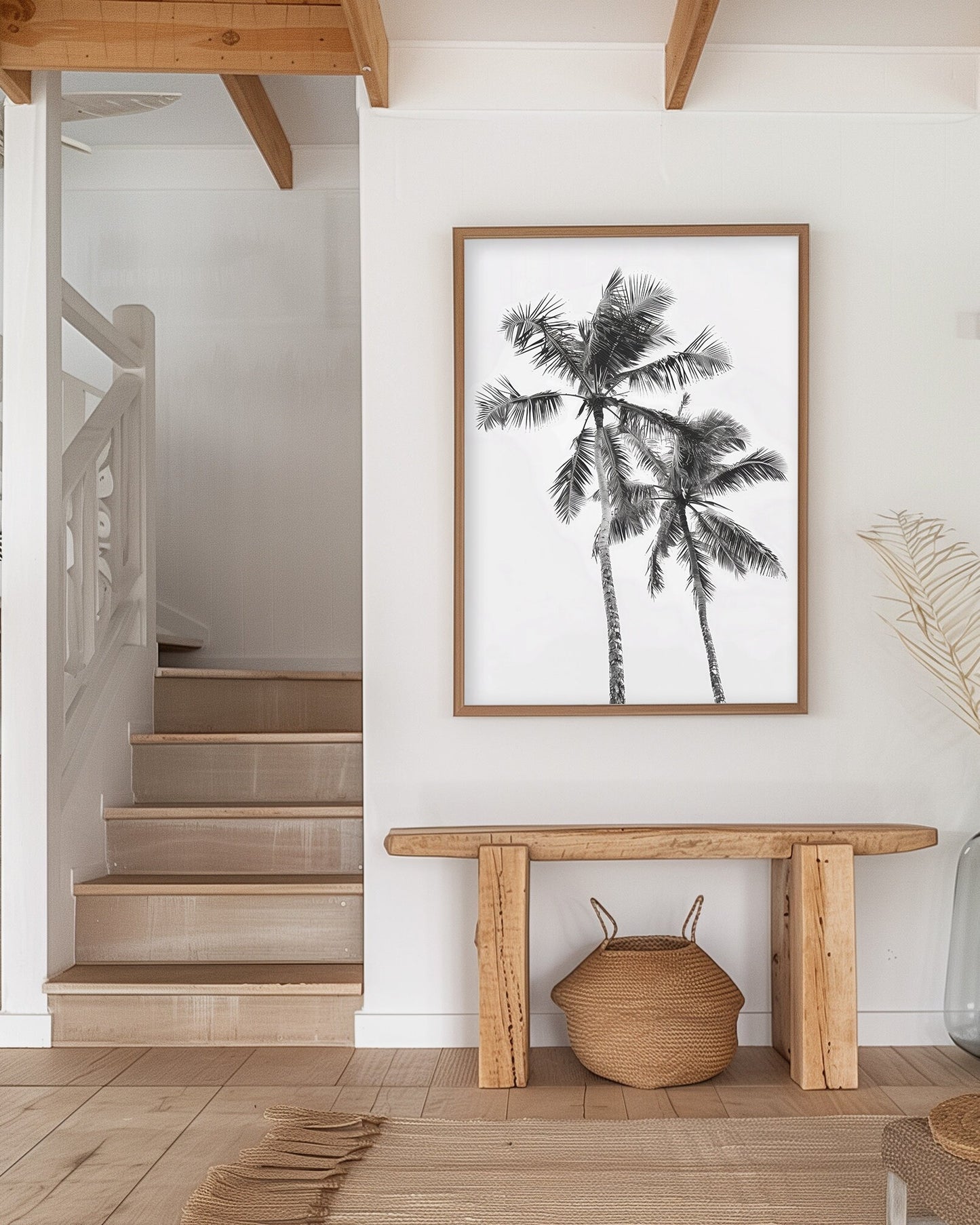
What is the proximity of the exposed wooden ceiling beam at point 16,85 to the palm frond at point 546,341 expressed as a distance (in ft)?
4.65

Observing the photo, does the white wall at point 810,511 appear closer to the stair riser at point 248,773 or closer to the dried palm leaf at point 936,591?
the dried palm leaf at point 936,591

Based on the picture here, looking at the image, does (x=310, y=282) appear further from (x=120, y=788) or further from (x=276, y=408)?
(x=120, y=788)

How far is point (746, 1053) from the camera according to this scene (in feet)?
9.75

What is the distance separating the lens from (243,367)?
487 centimetres

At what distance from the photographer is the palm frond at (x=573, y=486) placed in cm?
305

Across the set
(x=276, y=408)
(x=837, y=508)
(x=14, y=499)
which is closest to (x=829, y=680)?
(x=837, y=508)

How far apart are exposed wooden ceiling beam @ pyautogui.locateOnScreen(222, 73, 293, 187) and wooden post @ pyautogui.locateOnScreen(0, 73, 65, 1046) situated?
0.73m

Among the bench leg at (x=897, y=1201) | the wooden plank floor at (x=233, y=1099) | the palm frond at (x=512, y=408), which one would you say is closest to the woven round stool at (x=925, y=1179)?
the bench leg at (x=897, y=1201)

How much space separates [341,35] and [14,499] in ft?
4.90

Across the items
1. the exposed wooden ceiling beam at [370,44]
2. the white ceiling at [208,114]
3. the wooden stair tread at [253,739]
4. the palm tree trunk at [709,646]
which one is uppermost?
the white ceiling at [208,114]

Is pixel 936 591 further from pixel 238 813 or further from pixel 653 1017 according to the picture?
pixel 238 813

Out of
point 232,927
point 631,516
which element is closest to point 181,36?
point 631,516

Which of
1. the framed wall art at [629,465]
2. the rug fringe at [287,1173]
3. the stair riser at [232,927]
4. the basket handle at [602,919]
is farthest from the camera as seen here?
the stair riser at [232,927]

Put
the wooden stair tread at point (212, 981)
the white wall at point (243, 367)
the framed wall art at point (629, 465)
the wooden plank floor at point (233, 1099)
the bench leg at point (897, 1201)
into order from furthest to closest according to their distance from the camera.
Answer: the white wall at point (243, 367), the framed wall art at point (629, 465), the wooden stair tread at point (212, 981), the wooden plank floor at point (233, 1099), the bench leg at point (897, 1201)
